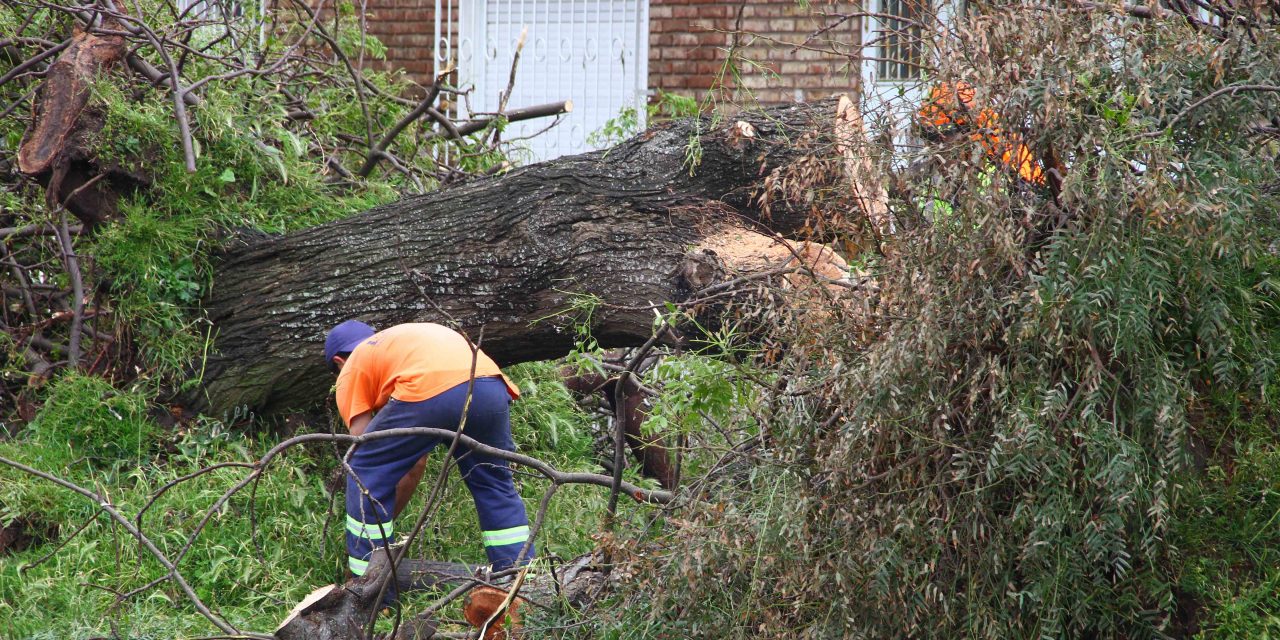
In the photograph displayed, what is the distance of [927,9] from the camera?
10.2 feet

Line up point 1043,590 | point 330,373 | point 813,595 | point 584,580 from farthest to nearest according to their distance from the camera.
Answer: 1. point 330,373
2. point 584,580
3. point 813,595
4. point 1043,590

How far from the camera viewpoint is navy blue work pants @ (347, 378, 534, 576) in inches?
192

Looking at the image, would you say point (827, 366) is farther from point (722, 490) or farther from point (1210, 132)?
point (1210, 132)

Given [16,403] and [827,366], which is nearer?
[827,366]

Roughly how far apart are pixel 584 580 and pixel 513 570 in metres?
0.29

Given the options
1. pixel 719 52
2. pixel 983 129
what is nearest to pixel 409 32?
pixel 719 52

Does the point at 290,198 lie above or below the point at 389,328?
above

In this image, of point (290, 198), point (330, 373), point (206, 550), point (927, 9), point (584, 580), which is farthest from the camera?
point (290, 198)

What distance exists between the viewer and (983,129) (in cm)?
283

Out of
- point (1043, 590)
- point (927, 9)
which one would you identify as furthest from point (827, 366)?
point (927, 9)

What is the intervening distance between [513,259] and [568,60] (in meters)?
5.88

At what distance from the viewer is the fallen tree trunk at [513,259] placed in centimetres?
515

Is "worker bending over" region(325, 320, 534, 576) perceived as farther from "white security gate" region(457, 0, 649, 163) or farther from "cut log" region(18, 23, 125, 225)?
"white security gate" region(457, 0, 649, 163)

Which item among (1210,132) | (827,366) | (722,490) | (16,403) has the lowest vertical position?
(16,403)
